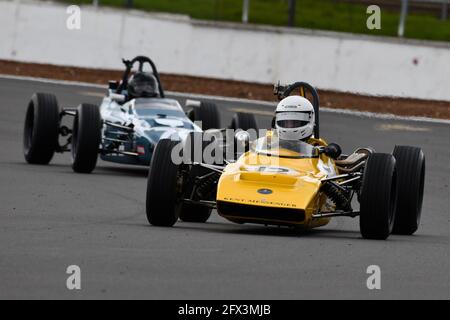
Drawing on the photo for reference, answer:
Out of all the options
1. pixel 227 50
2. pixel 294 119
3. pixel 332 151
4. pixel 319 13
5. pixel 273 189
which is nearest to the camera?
pixel 273 189

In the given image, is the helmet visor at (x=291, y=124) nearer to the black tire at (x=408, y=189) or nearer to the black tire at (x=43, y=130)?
the black tire at (x=408, y=189)

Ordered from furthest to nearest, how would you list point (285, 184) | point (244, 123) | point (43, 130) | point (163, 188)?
point (244, 123)
point (43, 130)
point (163, 188)
point (285, 184)

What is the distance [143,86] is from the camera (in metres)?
20.5

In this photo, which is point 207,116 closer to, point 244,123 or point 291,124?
point 244,123

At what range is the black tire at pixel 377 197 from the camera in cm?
1241

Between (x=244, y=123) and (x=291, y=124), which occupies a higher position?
(x=291, y=124)

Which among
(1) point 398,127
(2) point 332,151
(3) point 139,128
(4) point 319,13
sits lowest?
(1) point 398,127

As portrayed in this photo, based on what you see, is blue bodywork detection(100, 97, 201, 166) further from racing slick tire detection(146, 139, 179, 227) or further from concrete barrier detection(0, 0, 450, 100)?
concrete barrier detection(0, 0, 450, 100)

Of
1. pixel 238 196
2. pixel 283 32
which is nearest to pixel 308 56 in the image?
pixel 283 32

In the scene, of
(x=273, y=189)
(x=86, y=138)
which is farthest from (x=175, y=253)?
(x=86, y=138)

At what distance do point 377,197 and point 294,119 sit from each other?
1.65 meters

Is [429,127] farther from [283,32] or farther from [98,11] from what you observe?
[98,11]

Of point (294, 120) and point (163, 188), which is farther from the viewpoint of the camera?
point (294, 120)

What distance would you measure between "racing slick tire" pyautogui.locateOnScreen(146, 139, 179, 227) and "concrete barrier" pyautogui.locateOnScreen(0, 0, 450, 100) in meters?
16.0
